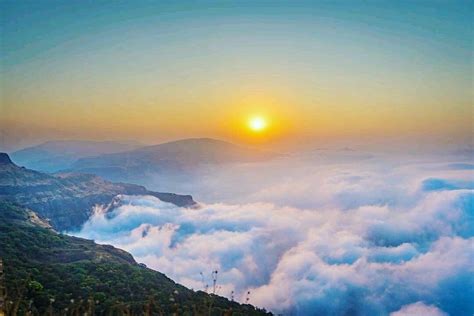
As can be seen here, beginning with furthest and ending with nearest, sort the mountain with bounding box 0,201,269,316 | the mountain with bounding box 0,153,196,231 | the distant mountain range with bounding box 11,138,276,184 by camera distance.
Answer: the distant mountain range with bounding box 11,138,276,184 → the mountain with bounding box 0,153,196,231 → the mountain with bounding box 0,201,269,316

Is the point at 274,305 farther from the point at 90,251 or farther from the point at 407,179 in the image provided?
the point at 407,179

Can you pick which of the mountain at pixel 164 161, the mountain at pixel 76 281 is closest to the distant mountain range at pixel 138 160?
the mountain at pixel 164 161

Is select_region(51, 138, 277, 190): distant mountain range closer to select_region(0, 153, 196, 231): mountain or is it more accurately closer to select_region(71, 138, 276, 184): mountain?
select_region(71, 138, 276, 184): mountain

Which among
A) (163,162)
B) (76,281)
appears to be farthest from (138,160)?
(76,281)

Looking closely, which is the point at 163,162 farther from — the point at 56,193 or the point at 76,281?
the point at 76,281

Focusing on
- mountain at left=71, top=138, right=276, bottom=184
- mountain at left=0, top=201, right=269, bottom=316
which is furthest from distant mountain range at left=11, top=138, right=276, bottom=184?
mountain at left=0, top=201, right=269, bottom=316

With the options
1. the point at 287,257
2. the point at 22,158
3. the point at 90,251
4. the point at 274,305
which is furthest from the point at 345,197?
the point at 90,251
